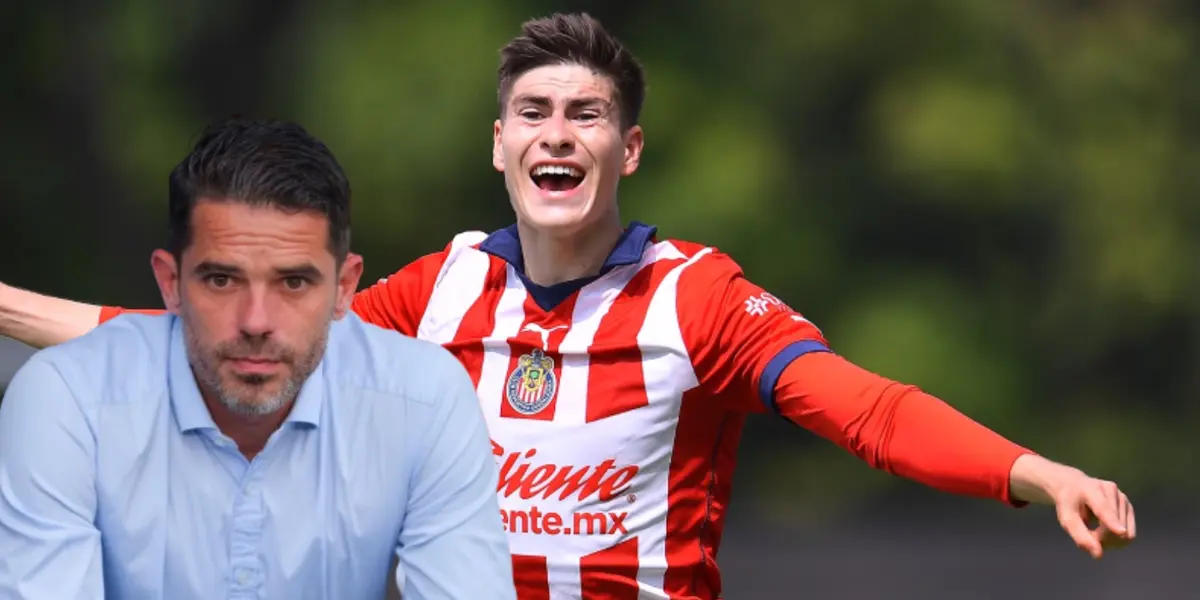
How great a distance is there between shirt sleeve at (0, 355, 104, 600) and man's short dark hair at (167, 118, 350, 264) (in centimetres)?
32

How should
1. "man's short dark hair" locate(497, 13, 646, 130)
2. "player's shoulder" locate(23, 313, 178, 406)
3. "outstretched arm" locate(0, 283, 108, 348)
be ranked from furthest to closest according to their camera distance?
"man's short dark hair" locate(497, 13, 646, 130), "outstretched arm" locate(0, 283, 108, 348), "player's shoulder" locate(23, 313, 178, 406)

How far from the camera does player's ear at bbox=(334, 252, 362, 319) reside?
3133mm

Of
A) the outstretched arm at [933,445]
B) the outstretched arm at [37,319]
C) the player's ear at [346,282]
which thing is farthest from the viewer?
the outstretched arm at [37,319]

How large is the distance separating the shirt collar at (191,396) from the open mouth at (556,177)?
3.72 ft

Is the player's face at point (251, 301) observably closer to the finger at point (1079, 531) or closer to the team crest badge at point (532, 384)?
the team crest badge at point (532, 384)

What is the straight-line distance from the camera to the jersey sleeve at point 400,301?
4258mm

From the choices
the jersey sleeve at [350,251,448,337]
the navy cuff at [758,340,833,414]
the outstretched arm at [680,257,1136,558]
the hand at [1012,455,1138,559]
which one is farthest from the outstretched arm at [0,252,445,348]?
the hand at [1012,455,1138,559]

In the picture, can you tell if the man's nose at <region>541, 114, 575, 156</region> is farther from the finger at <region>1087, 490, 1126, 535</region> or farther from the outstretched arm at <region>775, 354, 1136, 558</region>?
the finger at <region>1087, 490, 1126, 535</region>

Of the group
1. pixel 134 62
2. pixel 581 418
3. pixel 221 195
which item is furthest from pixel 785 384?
pixel 134 62

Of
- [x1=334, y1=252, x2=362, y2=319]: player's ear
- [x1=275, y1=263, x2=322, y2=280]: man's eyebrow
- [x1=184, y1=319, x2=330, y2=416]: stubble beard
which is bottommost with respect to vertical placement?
[x1=184, y1=319, x2=330, y2=416]: stubble beard

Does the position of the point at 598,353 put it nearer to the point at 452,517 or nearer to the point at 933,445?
the point at 933,445

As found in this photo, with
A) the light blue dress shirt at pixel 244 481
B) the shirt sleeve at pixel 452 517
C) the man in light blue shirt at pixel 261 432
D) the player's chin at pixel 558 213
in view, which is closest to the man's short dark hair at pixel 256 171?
the man in light blue shirt at pixel 261 432

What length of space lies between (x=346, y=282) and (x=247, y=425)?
0.90 ft

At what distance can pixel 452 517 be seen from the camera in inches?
117
